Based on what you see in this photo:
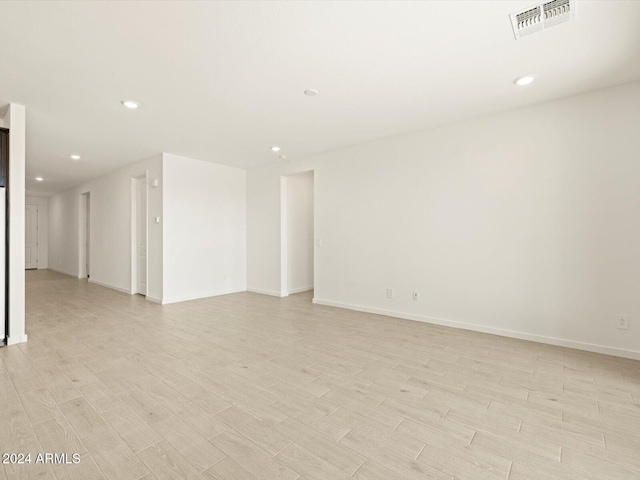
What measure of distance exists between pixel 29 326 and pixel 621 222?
706cm

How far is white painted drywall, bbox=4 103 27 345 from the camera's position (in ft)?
10.9

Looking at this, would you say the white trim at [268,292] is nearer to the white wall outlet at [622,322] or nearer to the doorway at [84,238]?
the white wall outlet at [622,322]

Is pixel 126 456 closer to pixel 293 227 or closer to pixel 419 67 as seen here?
pixel 419 67

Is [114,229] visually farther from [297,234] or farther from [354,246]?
[354,246]

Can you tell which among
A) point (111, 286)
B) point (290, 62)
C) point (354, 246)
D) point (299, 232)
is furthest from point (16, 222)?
point (299, 232)

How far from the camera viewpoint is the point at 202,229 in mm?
6035

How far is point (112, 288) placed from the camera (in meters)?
6.96

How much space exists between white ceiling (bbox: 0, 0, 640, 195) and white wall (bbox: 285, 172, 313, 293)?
2.38 meters

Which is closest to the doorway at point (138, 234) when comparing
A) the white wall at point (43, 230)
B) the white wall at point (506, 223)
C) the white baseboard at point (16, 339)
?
the white baseboard at point (16, 339)

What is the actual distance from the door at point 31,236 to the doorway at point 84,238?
3.79 m

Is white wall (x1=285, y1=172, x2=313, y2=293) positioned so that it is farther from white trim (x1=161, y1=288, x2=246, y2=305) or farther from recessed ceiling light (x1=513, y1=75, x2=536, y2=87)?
recessed ceiling light (x1=513, y1=75, x2=536, y2=87)

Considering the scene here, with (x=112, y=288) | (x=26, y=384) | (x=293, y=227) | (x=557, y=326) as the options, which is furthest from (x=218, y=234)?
(x=557, y=326)

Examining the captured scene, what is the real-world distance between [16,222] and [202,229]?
286cm

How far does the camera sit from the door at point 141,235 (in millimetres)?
6139
